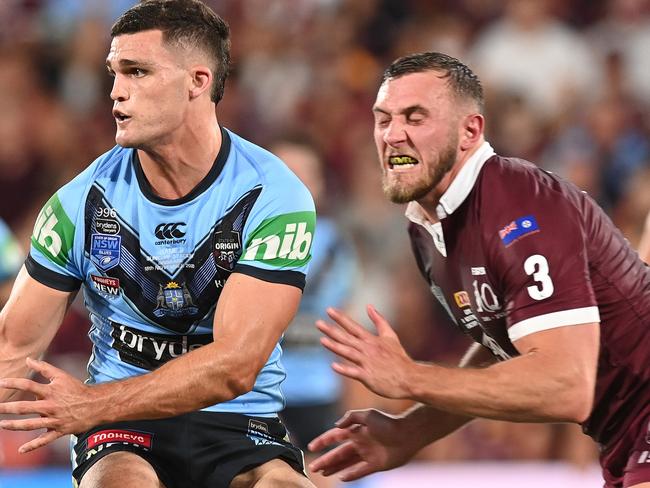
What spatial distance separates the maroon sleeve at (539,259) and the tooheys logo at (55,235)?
145 centimetres

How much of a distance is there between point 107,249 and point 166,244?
0.70 ft

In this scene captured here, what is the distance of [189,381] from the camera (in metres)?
3.81

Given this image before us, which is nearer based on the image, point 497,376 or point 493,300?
point 497,376

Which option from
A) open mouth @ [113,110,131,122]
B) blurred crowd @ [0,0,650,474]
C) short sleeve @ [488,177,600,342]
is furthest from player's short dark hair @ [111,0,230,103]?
blurred crowd @ [0,0,650,474]

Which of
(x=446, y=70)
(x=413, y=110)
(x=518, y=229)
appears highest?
(x=446, y=70)

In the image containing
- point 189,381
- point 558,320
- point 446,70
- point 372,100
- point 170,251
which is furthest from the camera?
point 372,100

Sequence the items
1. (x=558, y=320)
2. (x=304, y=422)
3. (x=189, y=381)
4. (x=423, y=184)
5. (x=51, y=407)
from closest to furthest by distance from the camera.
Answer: (x=51, y=407)
(x=189, y=381)
(x=558, y=320)
(x=423, y=184)
(x=304, y=422)

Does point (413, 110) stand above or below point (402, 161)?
above

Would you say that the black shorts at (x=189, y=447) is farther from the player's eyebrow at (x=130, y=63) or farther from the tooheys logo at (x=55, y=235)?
the player's eyebrow at (x=130, y=63)

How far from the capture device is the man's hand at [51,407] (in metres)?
3.63

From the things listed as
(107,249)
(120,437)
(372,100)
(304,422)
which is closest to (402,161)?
(107,249)

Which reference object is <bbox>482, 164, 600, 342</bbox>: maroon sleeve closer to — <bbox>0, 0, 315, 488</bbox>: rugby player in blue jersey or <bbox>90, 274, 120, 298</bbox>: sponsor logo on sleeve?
<bbox>0, 0, 315, 488</bbox>: rugby player in blue jersey

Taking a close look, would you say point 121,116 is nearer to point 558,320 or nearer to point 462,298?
point 462,298

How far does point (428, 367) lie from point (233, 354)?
0.63 m
